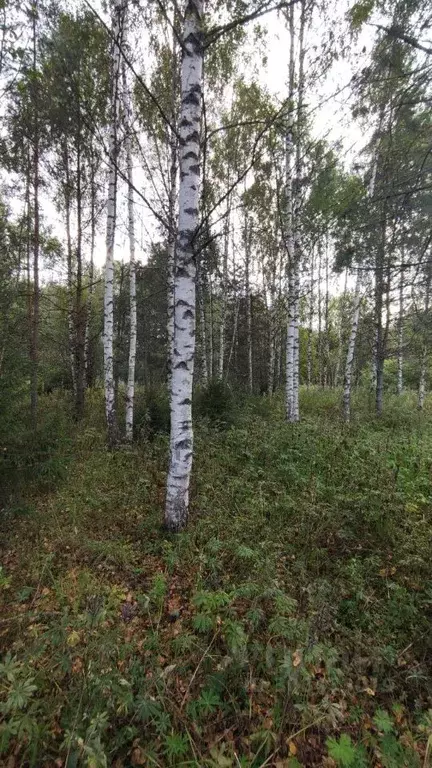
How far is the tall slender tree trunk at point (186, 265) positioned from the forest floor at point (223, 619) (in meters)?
0.59

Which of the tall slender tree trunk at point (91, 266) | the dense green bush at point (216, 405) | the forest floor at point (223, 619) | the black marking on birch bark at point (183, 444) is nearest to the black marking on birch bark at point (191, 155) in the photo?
the black marking on birch bark at point (183, 444)

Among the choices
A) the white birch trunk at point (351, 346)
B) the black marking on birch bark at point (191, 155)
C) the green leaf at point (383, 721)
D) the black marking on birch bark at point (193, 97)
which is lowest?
the green leaf at point (383, 721)

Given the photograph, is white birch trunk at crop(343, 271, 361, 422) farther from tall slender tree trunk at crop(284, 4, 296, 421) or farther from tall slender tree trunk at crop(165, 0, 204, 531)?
tall slender tree trunk at crop(165, 0, 204, 531)

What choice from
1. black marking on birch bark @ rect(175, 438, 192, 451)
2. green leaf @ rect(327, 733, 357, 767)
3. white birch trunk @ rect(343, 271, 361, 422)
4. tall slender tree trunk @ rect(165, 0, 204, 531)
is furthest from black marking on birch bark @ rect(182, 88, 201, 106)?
white birch trunk @ rect(343, 271, 361, 422)

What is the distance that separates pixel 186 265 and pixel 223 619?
3.66 meters

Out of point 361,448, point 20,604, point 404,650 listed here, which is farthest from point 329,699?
point 361,448

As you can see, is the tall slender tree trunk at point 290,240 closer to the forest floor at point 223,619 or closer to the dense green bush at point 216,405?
the dense green bush at point 216,405

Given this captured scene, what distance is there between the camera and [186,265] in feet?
12.7

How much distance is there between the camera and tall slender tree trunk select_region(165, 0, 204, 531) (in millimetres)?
3684

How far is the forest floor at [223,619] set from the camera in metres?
2.11

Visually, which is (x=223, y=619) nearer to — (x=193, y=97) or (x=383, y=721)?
(x=383, y=721)

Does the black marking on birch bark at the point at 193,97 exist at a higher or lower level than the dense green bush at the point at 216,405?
higher

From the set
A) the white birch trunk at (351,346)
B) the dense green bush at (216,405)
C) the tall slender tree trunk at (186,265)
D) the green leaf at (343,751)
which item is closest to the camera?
the green leaf at (343,751)

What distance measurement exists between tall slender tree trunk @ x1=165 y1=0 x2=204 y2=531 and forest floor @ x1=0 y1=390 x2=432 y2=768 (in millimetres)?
588
